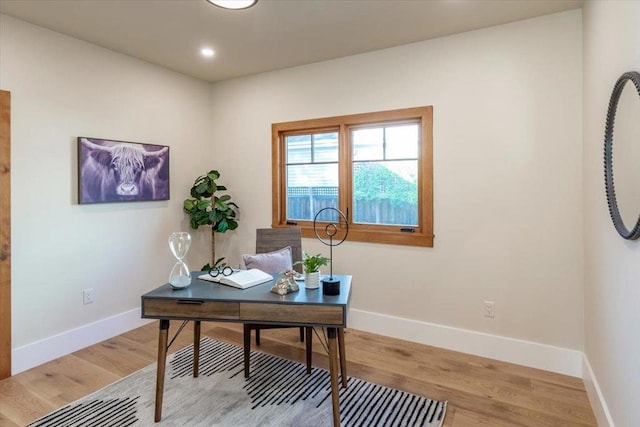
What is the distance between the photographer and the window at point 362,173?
316cm

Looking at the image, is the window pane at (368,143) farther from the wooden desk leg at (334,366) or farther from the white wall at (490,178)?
the wooden desk leg at (334,366)

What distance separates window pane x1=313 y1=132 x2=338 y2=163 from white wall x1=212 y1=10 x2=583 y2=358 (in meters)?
0.23

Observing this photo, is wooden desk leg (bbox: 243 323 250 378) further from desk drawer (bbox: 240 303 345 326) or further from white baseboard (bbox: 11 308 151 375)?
white baseboard (bbox: 11 308 151 375)

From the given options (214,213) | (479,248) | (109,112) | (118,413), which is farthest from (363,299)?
(109,112)

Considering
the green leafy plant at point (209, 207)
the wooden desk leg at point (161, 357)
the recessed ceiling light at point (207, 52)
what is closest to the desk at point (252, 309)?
the wooden desk leg at point (161, 357)

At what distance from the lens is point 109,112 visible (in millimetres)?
3244

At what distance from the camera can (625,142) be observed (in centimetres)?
154

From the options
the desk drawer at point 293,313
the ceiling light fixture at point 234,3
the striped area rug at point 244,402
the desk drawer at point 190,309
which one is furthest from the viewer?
the ceiling light fixture at point 234,3

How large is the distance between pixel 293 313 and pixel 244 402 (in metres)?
0.84

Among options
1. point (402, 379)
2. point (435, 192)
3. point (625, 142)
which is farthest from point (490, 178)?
point (402, 379)

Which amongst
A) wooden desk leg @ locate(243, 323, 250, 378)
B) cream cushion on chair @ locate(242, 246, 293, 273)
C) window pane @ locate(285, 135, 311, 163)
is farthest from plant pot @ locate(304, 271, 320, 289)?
window pane @ locate(285, 135, 311, 163)

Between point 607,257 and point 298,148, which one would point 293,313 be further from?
point 298,148

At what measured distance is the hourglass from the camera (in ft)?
6.81

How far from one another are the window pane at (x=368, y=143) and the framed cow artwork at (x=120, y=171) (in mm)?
1963
